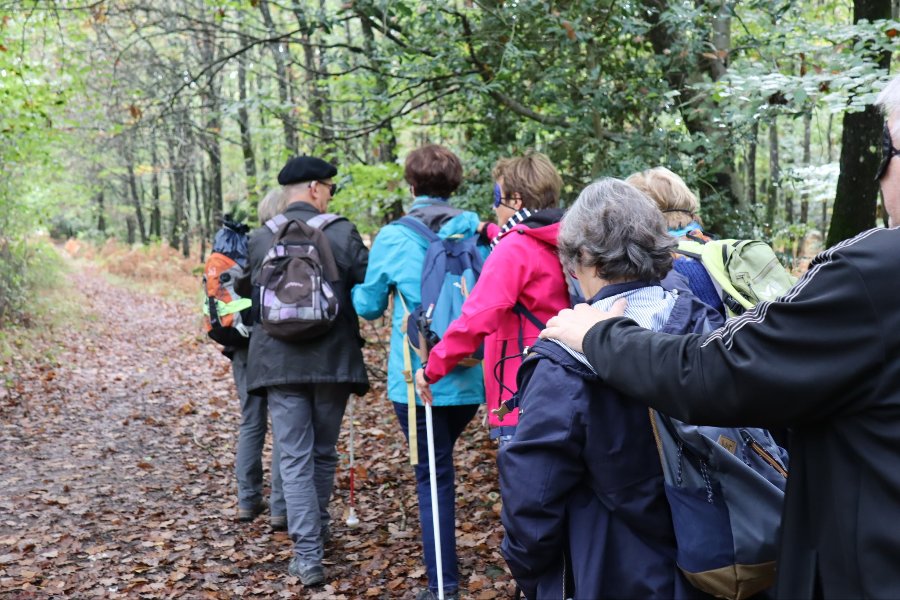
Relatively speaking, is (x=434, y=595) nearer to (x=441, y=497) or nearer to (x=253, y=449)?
(x=441, y=497)

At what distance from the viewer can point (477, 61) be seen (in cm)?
673

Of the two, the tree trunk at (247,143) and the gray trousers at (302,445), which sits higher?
the tree trunk at (247,143)

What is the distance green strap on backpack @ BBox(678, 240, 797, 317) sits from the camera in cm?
266

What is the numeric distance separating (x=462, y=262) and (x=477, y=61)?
3302 mm

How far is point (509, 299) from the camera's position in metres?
3.37

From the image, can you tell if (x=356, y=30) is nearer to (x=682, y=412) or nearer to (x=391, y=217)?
(x=391, y=217)

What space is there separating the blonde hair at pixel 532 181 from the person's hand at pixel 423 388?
1.06m

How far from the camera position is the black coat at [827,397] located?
1408 mm

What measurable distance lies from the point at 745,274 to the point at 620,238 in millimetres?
899

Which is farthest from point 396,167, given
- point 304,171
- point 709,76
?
point 709,76

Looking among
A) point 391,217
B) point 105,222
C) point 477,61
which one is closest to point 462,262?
point 477,61

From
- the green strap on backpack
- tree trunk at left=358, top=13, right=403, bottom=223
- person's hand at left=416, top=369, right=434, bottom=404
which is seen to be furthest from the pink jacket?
tree trunk at left=358, top=13, right=403, bottom=223

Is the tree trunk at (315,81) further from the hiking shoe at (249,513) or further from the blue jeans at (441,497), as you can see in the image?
the blue jeans at (441,497)

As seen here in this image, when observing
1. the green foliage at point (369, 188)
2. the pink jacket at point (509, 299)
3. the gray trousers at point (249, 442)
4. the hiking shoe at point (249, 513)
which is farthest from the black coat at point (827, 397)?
the green foliage at point (369, 188)
